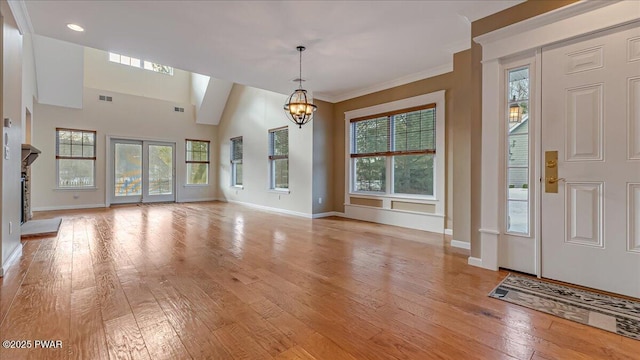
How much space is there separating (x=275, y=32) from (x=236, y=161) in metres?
6.16

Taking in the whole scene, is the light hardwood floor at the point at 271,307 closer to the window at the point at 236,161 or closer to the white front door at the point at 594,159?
the white front door at the point at 594,159

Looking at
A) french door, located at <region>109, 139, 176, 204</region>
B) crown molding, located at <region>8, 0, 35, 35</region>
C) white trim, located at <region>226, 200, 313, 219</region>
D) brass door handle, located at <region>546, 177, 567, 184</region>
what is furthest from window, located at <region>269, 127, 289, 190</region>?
brass door handle, located at <region>546, 177, 567, 184</region>

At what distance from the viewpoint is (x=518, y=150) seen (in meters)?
2.80

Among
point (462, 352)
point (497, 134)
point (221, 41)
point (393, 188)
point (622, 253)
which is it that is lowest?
point (462, 352)

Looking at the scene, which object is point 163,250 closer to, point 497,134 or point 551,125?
point 497,134

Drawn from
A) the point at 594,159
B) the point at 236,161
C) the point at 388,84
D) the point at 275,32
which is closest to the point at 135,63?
the point at 236,161

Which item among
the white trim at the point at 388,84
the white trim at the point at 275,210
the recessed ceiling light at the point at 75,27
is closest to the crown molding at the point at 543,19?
the white trim at the point at 388,84

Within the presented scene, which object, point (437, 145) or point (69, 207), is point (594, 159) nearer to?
point (437, 145)

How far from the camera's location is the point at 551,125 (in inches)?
102

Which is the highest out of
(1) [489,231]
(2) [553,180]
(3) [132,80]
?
(3) [132,80]

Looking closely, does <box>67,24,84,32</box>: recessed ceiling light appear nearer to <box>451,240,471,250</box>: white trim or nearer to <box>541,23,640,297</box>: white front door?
<box>541,23,640,297</box>: white front door

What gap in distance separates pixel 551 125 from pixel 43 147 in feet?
33.8

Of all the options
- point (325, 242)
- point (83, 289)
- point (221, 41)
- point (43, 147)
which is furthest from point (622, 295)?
point (43, 147)

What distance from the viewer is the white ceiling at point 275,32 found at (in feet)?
9.85
